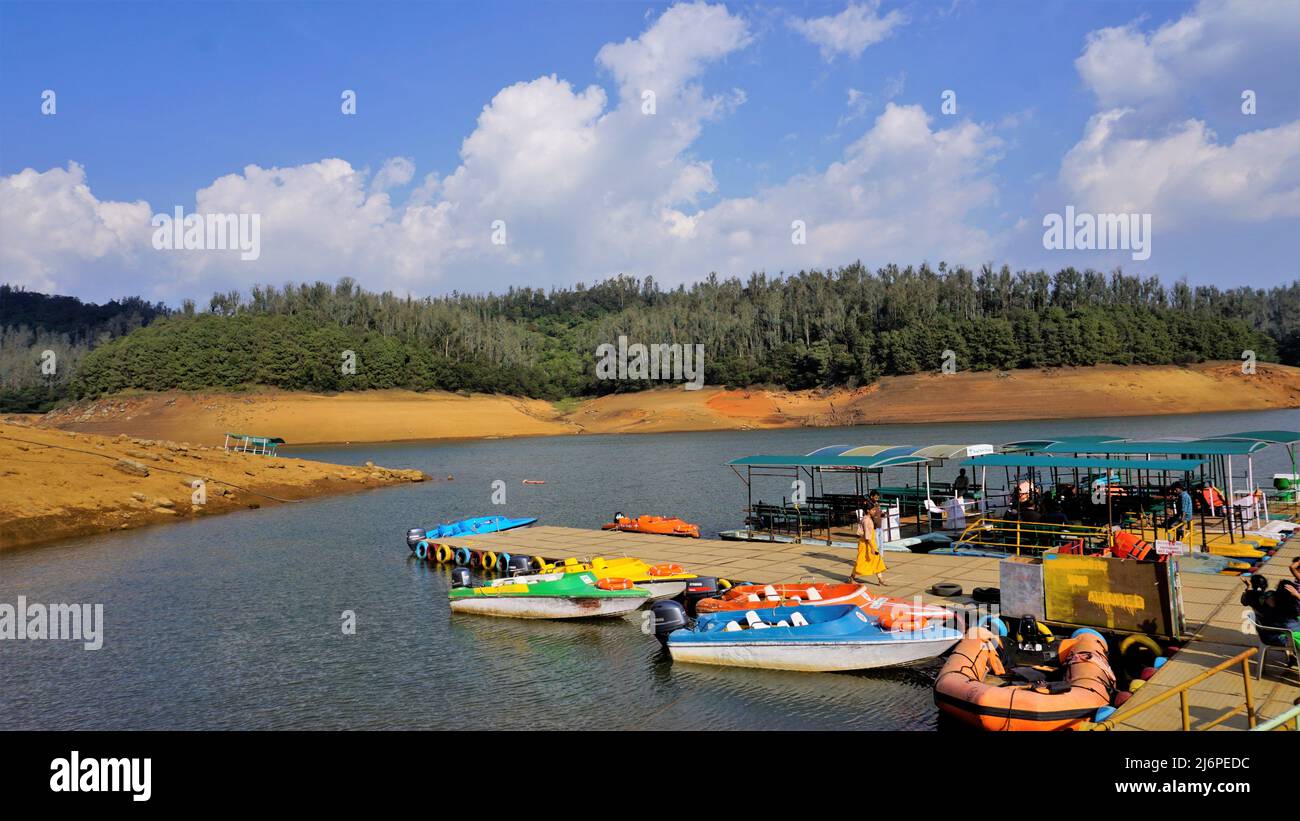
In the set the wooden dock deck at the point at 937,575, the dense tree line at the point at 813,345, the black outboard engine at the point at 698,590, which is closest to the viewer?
the wooden dock deck at the point at 937,575

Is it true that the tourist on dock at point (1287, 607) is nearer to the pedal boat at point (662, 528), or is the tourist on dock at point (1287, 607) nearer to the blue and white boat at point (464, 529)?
the pedal boat at point (662, 528)

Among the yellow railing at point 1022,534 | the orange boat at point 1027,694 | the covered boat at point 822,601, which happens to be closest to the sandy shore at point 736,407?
the yellow railing at point 1022,534

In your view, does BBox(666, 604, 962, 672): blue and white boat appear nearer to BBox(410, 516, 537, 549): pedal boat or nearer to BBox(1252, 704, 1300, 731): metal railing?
BBox(1252, 704, 1300, 731): metal railing

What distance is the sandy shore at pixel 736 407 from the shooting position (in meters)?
128

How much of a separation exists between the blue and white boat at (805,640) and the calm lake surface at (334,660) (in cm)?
34

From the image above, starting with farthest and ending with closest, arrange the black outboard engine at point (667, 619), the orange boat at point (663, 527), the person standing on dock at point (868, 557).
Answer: the orange boat at point (663, 527), the person standing on dock at point (868, 557), the black outboard engine at point (667, 619)

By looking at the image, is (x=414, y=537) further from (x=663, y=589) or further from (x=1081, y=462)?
(x=1081, y=462)

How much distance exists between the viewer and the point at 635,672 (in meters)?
19.0

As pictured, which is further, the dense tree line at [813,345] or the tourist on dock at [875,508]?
the dense tree line at [813,345]

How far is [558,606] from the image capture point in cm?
2397

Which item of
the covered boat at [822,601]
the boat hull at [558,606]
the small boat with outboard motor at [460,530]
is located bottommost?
the boat hull at [558,606]

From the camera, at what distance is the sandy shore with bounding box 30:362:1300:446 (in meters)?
128

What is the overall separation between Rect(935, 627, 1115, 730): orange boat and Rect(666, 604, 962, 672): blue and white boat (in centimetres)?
262

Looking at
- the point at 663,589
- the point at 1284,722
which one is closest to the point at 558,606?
the point at 663,589
